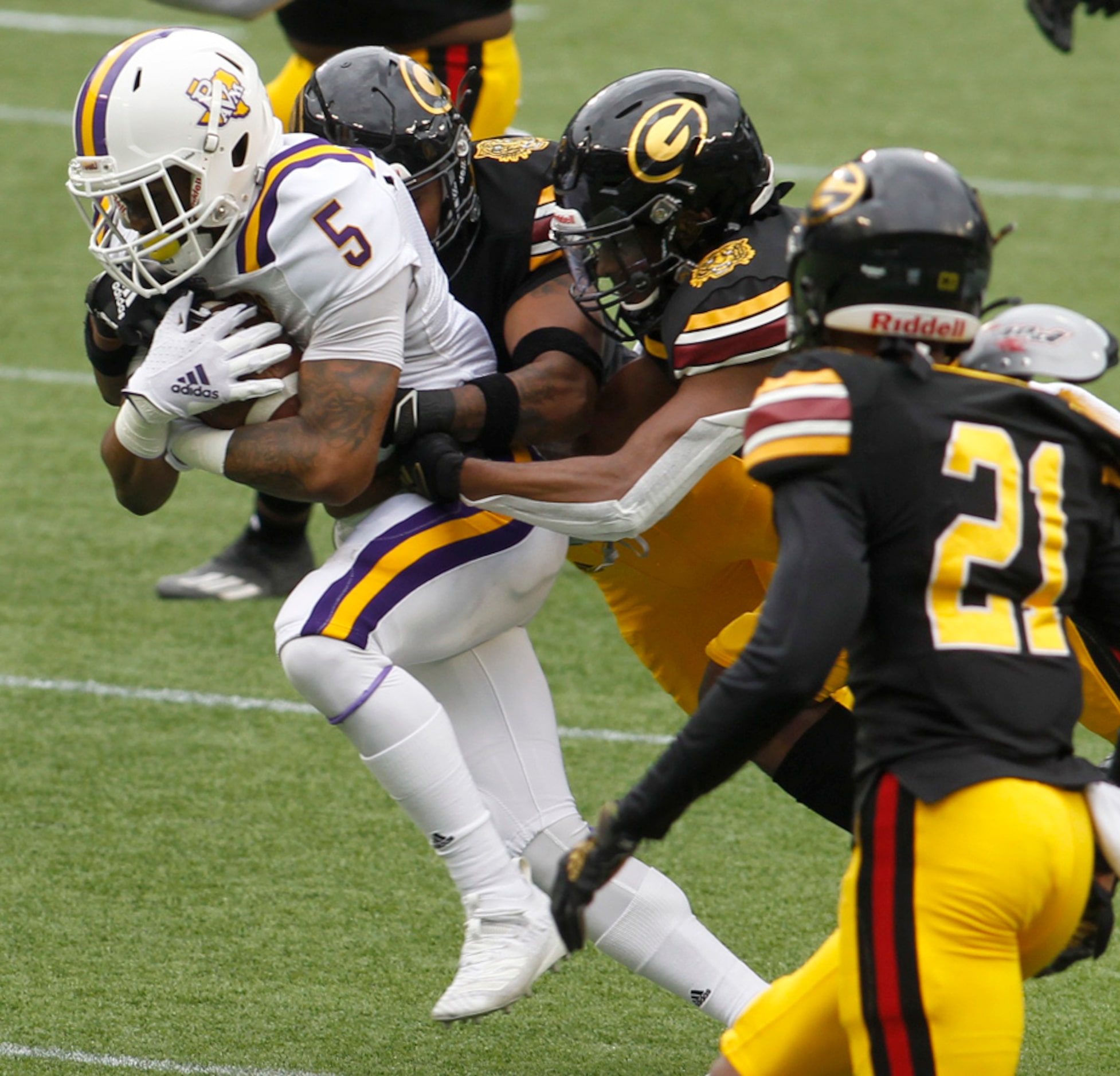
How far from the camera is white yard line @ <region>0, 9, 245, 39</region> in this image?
418 inches

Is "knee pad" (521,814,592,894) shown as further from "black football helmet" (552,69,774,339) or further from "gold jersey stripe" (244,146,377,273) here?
"gold jersey stripe" (244,146,377,273)

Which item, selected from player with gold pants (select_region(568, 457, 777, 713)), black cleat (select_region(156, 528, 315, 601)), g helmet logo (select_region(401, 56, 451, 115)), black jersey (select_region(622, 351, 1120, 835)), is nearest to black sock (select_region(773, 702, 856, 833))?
player with gold pants (select_region(568, 457, 777, 713))

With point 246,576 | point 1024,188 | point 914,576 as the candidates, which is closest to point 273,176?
point 914,576

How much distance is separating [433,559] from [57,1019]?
3.21 ft

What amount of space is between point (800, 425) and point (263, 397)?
112 centimetres

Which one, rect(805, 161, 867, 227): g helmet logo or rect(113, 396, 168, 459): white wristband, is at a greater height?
rect(805, 161, 867, 227): g helmet logo

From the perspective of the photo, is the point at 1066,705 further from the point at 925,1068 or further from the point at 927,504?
the point at 925,1068

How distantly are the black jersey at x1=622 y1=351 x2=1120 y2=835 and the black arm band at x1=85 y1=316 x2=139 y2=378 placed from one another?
1.41 meters

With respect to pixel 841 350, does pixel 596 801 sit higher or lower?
lower

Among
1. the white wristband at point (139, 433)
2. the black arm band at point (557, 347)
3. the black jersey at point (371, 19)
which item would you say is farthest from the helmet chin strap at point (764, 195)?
the black jersey at point (371, 19)

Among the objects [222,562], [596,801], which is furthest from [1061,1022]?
[222,562]

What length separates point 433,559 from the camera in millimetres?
2898

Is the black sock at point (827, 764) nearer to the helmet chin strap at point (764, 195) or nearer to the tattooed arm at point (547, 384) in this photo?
the tattooed arm at point (547, 384)

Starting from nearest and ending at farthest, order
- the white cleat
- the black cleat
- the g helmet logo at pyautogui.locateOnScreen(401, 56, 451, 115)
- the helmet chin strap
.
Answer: the white cleat → the helmet chin strap → the g helmet logo at pyautogui.locateOnScreen(401, 56, 451, 115) → the black cleat
